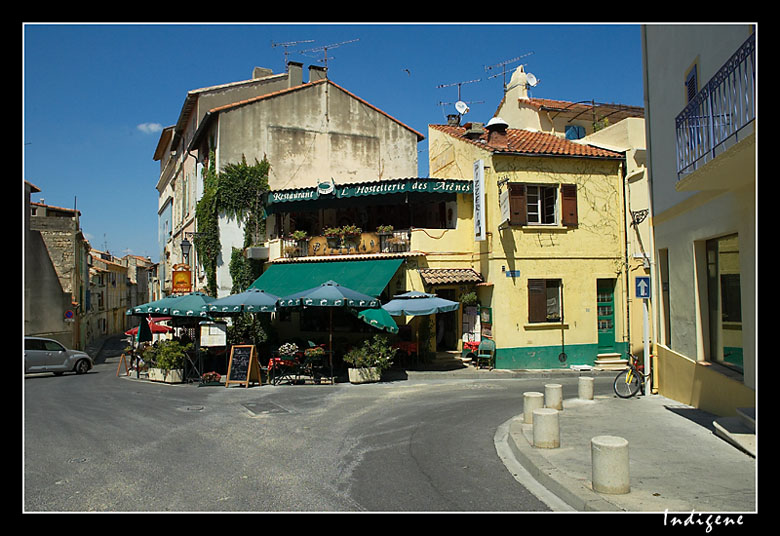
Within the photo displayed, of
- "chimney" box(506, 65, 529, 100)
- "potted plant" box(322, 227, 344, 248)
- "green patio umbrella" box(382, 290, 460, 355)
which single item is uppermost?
"chimney" box(506, 65, 529, 100)

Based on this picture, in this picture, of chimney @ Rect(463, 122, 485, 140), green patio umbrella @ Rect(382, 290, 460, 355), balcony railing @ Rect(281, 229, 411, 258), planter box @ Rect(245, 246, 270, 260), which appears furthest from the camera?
planter box @ Rect(245, 246, 270, 260)

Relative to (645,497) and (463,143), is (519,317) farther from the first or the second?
(645,497)

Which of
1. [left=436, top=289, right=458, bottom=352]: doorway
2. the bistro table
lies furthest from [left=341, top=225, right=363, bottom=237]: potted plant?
the bistro table

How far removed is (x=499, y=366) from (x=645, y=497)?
1289 centimetres

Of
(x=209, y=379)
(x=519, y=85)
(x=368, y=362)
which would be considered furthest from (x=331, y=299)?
(x=519, y=85)

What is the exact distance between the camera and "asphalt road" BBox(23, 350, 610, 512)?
627 cm

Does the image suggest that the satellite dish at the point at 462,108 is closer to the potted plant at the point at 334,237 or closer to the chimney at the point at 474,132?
the chimney at the point at 474,132

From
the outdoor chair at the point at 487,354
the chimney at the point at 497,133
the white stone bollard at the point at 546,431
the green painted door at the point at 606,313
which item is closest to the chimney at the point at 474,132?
the chimney at the point at 497,133

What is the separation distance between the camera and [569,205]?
1952 centimetres

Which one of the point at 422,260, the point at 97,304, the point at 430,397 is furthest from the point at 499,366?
the point at 97,304

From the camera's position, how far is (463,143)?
20.9 m

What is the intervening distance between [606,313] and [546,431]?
42.5ft

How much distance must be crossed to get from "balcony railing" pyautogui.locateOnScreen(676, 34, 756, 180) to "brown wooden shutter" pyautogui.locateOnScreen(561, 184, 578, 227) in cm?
984

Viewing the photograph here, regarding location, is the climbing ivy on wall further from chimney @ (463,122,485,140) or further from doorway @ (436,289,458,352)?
chimney @ (463,122,485,140)
